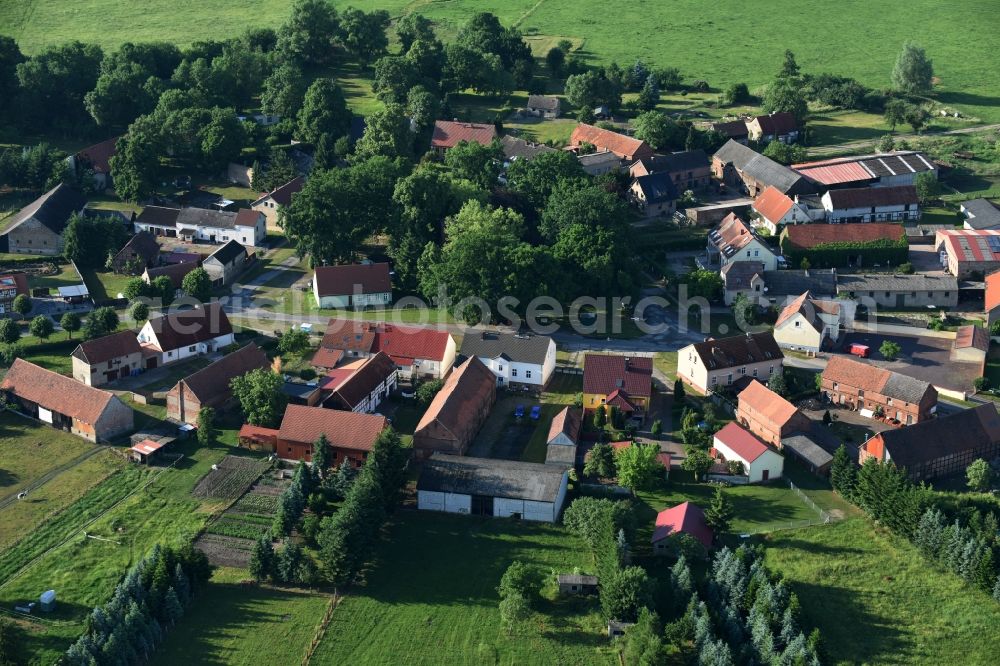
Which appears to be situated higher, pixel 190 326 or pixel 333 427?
pixel 190 326

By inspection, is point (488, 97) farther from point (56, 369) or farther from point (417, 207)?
point (56, 369)

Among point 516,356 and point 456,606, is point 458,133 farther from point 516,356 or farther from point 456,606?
point 456,606

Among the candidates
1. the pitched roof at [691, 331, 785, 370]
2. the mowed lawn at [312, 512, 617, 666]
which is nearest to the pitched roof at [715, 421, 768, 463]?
the pitched roof at [691, 331, 785, 370]

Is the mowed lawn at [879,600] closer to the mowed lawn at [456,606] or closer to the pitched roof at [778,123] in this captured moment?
the mowed lawn at [456,606]

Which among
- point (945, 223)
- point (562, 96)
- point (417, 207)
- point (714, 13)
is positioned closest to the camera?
point (417, 207)

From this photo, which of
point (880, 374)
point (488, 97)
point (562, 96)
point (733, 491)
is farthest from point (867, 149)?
point (733, 491)

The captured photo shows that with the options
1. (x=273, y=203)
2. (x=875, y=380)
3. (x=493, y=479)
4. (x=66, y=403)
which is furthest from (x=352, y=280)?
(x=875, y=380)
